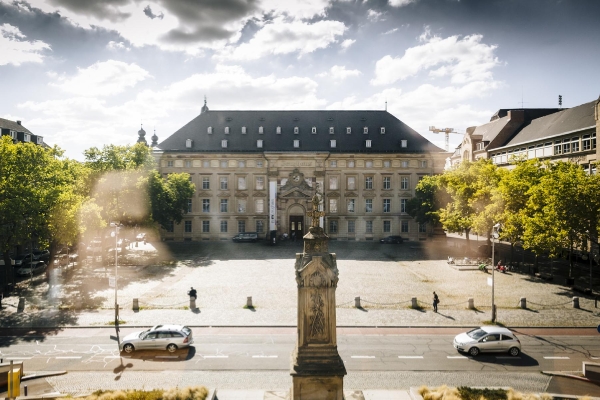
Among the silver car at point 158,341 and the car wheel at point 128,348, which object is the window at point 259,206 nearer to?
the silver car at point 158,341

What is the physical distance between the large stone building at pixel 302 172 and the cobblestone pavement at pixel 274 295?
19.2 meters

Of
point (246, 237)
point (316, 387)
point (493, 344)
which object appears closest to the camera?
point (316, 387)

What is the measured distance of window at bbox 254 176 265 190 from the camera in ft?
217

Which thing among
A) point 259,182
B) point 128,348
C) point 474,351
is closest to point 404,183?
point 259,182

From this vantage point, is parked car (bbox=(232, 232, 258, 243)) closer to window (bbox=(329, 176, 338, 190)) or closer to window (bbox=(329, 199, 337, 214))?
window (bbox=(329, 199, 337, 214))

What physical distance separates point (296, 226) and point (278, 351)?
45.6 meters

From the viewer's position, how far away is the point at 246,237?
2474 inches

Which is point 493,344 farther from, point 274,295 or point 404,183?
point 404,183

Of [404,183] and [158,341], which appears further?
[404,183]

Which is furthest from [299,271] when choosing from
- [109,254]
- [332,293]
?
[109,254]

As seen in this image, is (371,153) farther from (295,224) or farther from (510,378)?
(510,378)

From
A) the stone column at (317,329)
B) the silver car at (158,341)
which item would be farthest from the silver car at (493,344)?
the silver car at (158,341)

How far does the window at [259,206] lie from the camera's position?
6631 cm

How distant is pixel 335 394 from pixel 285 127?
5825 cm
